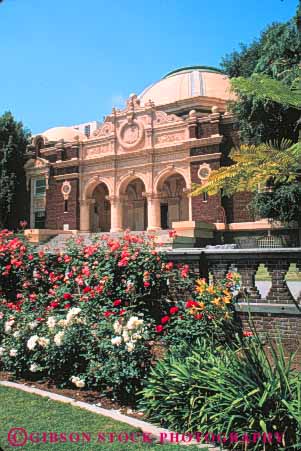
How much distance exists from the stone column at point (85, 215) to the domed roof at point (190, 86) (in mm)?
11935

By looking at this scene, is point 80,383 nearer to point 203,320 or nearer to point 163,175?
point 203,320

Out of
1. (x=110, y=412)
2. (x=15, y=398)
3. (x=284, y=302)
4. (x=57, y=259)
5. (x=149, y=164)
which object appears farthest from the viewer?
(x=149, y=164)

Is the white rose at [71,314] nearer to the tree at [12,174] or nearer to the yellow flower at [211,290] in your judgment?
the yellow flower at [211,290]

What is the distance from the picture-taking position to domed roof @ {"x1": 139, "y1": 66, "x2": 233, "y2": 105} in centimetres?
3800

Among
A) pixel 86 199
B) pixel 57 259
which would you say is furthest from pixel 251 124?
pixel 57 259

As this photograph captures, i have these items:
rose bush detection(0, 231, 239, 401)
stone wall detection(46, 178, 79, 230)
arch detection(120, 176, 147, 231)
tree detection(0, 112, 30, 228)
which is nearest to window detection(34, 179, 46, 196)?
stone wall detection(46, 178, 79, 230)

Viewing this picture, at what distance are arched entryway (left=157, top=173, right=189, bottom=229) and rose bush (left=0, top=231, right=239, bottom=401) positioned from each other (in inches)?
1175

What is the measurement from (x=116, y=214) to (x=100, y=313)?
29.9 metres

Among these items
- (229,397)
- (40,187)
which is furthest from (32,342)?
(40,187)

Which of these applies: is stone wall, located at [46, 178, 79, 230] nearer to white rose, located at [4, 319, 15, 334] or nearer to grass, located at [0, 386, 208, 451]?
white rose, located at [4, 319, 15, 334]

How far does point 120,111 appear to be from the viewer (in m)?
35.6

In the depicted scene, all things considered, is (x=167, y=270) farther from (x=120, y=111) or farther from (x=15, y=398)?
(x=120, y=111)

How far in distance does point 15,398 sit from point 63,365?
0.74 meters

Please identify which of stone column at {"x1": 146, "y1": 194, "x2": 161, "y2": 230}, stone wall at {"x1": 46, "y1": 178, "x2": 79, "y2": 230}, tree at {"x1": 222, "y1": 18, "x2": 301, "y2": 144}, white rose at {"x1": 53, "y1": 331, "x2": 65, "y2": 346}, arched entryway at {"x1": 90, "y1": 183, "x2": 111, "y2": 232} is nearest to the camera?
white rose at {"x1": 53, "y1": 331, "x2": 65, "y2": 346}
